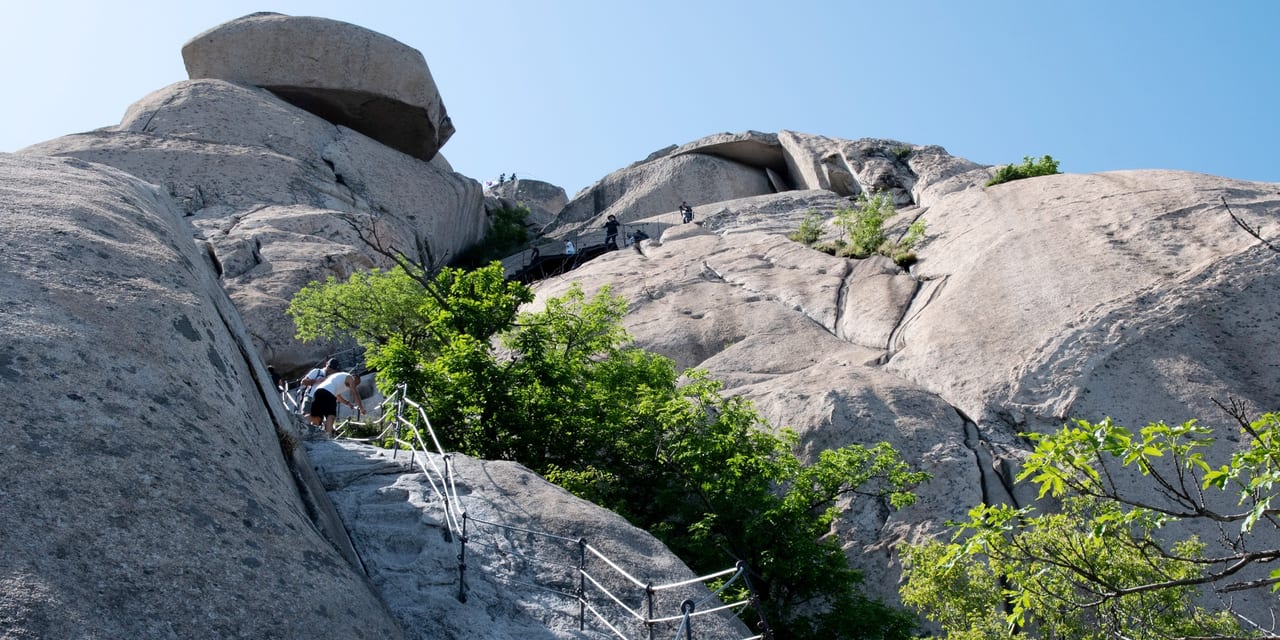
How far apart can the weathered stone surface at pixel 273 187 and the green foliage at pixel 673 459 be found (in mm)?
Answer: 10797

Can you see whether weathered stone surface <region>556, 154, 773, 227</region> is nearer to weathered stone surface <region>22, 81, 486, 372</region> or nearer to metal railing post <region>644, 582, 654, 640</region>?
weathered stone surface <region>22, 81, 486, 372</region>

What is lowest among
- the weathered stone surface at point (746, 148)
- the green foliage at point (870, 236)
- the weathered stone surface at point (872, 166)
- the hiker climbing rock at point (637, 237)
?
the green foliage at point (870, 236)

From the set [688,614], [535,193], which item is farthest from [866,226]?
[535,193]

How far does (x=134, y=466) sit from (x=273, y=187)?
26.7 m

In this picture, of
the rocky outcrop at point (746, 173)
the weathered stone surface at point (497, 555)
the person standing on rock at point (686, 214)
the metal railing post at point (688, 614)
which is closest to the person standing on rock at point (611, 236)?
the person standing on rock at point (686, 214)

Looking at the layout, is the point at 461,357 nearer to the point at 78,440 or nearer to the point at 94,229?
the point at 94,229

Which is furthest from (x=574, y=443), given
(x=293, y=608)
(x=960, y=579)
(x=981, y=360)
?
(x=293, y=608)

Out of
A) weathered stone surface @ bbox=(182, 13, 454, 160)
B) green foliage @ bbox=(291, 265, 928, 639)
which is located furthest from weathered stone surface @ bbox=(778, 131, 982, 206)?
green foliage @ bbox=(291, 265, 928, 639)

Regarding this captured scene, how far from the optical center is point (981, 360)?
60.0 feet

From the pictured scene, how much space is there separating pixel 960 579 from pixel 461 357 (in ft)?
21.5

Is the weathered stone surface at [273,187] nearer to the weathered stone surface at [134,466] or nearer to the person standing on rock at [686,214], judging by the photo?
the person standing on rock at [686,214]

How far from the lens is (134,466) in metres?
5.72

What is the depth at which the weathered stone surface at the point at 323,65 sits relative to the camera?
36438 mm

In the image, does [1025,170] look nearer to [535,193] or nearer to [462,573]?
[462,573]
